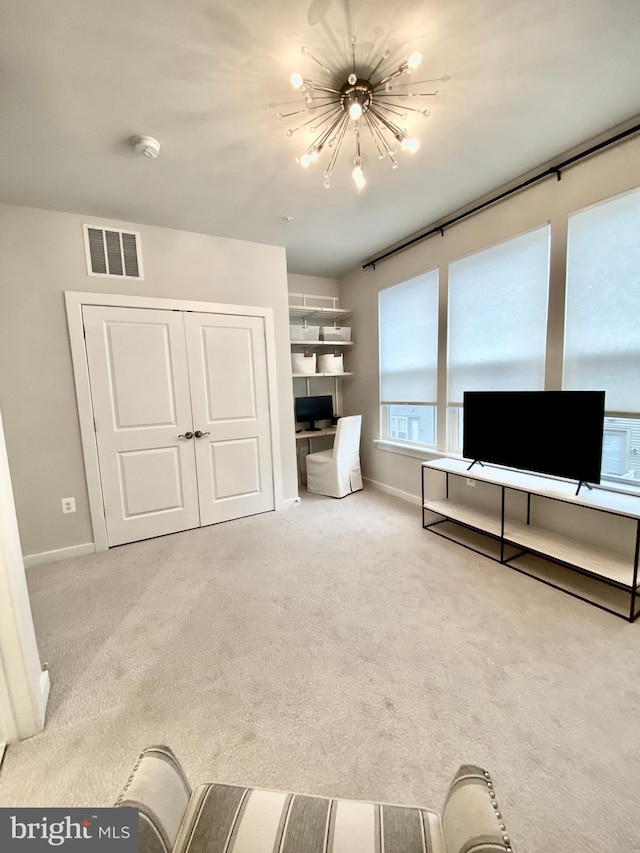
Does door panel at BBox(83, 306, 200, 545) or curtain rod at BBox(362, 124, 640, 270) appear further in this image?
door panel at BBox(83, 306, 200, 545)

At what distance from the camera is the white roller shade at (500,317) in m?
2.48

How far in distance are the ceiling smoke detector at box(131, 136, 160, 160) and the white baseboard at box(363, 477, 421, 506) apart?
11.7 feet

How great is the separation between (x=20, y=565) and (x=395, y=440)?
3.41 m

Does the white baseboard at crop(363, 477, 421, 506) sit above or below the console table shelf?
below

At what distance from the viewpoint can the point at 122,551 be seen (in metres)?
2.86

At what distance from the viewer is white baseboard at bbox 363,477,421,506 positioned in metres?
3.69

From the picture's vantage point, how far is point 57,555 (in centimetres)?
276

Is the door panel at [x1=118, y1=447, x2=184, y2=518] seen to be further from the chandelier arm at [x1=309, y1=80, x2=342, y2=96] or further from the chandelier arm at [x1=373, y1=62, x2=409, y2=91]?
the chandelier arm at [x1=373, y1=62, x2=409, y2=91]

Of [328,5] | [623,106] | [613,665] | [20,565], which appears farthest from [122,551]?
[623,106]

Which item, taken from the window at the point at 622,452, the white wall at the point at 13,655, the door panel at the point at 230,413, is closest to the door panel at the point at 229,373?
the door panel at the point at 230,413

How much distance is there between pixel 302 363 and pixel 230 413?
3.62 feet

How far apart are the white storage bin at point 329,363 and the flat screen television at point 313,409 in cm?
39

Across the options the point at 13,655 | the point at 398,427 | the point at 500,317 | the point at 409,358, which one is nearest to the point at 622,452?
the point at 500,317

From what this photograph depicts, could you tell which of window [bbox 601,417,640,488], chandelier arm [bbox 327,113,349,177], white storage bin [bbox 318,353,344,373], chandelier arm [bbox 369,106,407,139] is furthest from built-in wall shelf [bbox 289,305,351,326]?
window [bbox 601,417,640,488]
